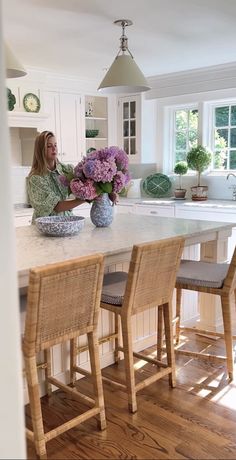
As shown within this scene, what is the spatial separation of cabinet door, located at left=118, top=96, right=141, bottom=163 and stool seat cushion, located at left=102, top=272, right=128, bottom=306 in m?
3.47

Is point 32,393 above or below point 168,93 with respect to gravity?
below

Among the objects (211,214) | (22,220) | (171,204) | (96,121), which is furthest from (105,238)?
(96,121)

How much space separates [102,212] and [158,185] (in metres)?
3.14

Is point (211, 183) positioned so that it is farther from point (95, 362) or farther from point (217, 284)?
point (95, 362)

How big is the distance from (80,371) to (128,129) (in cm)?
409

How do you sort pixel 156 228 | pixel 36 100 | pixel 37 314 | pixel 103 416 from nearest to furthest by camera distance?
1. pixel 37 314
2. pixel 103 416
3. pixel 156 228
4. pixel 36 100

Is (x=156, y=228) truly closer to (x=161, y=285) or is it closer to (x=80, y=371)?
(x=161, y=285)

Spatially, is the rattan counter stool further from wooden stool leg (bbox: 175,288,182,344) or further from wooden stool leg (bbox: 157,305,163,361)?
wooden stool leg (bbox: 175,288,182,344)

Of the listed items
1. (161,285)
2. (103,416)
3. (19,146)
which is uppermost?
(19,146)

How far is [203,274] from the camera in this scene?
269 cm

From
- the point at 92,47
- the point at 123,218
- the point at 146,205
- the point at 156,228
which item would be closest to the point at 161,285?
the point at 156,228

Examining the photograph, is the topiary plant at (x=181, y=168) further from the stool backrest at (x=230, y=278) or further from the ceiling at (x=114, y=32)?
the stool backrest at (x=230, y=278)

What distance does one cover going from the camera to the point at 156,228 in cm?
288

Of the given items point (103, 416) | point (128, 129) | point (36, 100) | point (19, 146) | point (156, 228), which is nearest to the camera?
point (103, 416)
